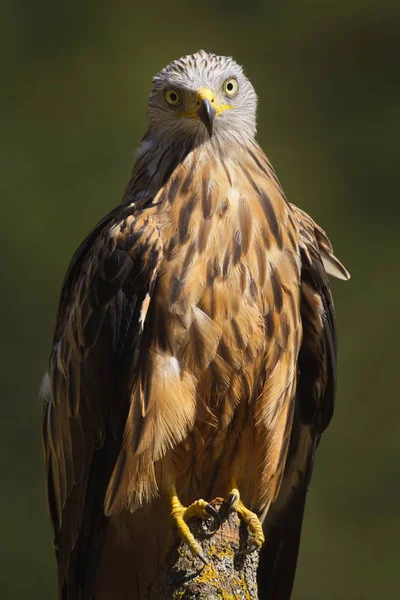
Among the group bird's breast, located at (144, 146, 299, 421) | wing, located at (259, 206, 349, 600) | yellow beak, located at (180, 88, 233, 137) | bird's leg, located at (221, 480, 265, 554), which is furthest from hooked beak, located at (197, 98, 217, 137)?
bird's leg, located at (221, 480, 265, 554)

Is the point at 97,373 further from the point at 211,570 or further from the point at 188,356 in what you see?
the point at 211,570

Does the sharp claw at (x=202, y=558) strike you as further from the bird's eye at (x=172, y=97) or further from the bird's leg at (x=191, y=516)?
the bird's eye at (x=172, y=97)

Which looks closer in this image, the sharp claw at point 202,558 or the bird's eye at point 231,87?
the sharp claw at point 202,558

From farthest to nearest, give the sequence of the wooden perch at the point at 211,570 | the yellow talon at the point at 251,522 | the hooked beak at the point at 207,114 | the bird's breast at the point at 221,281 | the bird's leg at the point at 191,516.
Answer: the hooked beak at the point at 207,114 → the bird's breast at the point at 221,281 → the yellow talon at the point at 251,522 → the bird's leg at the point at 191,516 → the wooden perch at the point at 211,570

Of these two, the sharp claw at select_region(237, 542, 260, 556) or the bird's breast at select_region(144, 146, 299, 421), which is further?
the bird's breast at select_region(144, 146, 299, 421)

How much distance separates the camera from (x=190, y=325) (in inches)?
127

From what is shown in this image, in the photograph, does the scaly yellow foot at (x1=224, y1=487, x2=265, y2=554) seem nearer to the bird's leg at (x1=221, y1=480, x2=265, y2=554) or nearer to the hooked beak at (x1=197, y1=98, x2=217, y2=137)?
the bird's leg at (x1=221, y1=480, x2=265, y2=554)

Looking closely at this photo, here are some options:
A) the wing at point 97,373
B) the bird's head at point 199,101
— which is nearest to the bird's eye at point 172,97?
the bird's head at point 199,101

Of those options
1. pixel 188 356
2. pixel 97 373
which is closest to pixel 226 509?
pixel 188 356

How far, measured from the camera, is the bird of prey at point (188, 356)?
3.26 metres

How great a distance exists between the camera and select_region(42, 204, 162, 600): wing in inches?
130

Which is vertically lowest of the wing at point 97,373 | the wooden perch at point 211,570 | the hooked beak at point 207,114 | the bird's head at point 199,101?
the wooden perch at point 211,570

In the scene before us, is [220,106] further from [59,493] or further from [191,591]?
[191,591]

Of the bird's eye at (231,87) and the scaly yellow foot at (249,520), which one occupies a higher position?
the bird's eye at (231,87)
